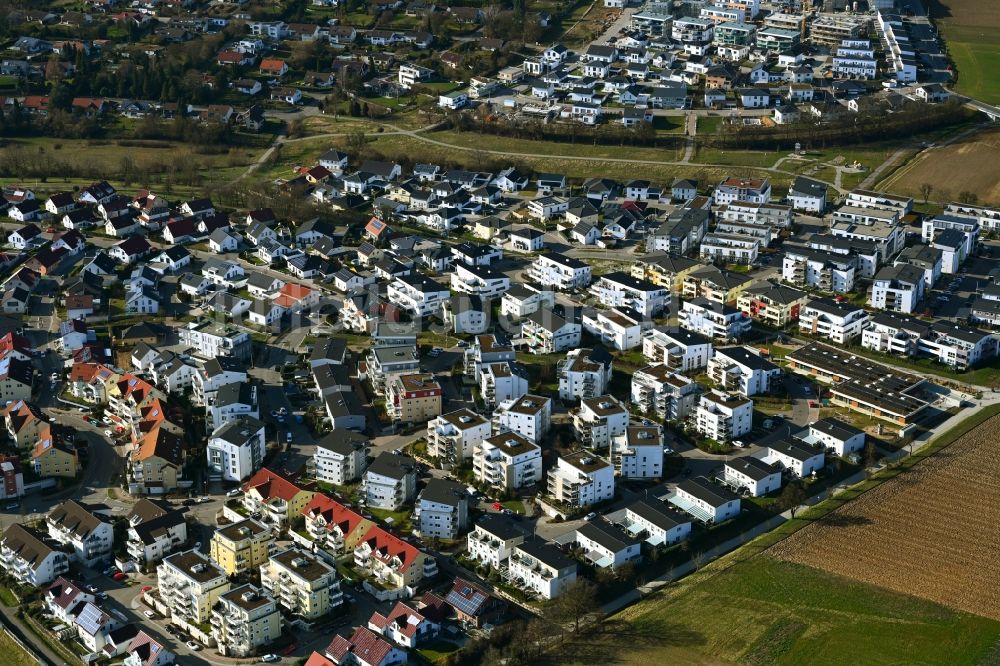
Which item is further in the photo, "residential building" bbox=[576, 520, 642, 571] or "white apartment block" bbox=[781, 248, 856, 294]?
"white apartment block" bbox=[781, 248, 856, 294]

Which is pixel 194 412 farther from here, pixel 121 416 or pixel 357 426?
pixel 357 426

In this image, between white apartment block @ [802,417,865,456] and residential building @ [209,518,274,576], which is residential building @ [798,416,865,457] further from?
residential building @ [209,518,274,576]

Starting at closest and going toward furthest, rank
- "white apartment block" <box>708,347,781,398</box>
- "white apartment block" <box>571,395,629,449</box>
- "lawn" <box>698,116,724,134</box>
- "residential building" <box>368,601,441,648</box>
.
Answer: "residential building" <box>368,601,441,648</box> < "white apartment block" <box>571,395,629,449</box> < "white apartment block" <box>708,347,781,398</box> < "lawn" <box>698,116,724,134</box>

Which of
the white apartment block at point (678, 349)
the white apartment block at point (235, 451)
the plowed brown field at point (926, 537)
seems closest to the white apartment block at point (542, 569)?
the plowed brown field at point (926, 537)

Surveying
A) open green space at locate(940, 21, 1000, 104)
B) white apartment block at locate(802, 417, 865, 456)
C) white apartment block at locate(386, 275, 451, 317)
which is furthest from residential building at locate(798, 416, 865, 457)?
open green space at locate(940, 21, 1000, 104)

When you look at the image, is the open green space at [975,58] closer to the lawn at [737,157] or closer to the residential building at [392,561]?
the lawn at [737,157]

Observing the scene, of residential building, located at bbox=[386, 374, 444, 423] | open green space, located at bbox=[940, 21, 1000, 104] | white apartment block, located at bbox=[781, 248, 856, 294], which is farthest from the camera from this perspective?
open green space, located at bbox=[940, 21, 1000, 104]

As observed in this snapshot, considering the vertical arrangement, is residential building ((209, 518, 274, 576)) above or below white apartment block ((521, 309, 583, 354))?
below
